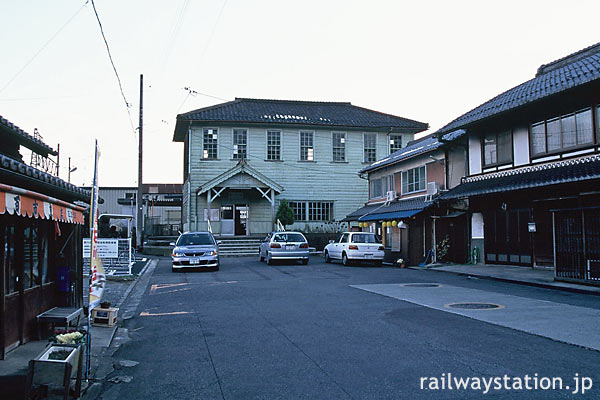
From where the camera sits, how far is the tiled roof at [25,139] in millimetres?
10688

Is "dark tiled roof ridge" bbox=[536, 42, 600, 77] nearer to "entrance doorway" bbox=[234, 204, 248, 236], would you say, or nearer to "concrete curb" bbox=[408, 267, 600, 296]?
"concrete curb" bbox=[408, 267, 600, 296]

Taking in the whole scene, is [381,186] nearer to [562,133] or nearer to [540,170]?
[540,170]

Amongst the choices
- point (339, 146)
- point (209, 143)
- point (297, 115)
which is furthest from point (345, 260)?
point (297, 115)

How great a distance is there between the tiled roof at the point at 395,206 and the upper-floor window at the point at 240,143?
883cm

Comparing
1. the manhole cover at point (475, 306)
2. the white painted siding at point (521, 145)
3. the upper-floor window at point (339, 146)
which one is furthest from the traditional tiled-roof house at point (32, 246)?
the upper-floor window at point (339, 146)

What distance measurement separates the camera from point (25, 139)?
12.2 metres

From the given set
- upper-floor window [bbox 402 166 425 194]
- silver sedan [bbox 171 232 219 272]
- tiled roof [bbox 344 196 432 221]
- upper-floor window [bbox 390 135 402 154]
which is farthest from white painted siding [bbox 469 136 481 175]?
upper-floor window [bbox 390 135 402 154]

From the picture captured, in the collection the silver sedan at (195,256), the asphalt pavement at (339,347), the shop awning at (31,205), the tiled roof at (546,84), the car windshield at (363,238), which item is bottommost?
the asphalt pavement at (339,347)

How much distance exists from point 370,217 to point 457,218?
6.58 m

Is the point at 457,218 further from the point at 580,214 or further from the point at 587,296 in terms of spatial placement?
the point at 587,296

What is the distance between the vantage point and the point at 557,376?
Result: 18.9 feet

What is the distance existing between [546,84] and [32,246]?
54.6 ft

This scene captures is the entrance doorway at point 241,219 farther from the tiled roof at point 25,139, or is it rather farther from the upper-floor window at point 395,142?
the tiled roof at point 25,139

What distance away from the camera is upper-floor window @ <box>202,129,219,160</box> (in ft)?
114
